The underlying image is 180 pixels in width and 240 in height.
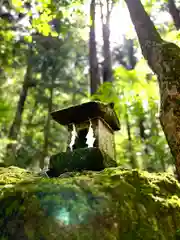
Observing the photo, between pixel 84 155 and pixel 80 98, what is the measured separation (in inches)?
558

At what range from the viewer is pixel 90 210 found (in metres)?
2.71

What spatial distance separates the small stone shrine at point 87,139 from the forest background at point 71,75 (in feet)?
6.93

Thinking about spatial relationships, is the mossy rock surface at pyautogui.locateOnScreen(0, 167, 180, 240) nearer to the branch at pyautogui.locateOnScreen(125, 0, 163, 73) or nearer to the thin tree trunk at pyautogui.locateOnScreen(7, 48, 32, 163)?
the branch at pyautogui.locateOnScreen(125, 0, 163, 73)

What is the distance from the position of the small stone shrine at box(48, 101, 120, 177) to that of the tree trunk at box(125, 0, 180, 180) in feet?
4.16

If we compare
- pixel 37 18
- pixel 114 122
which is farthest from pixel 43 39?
pixel 114 122

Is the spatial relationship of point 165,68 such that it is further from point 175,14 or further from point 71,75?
point 71,75

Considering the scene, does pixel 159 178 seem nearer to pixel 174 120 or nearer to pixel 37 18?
pixel 174 120

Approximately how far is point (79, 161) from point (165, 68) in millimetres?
1997

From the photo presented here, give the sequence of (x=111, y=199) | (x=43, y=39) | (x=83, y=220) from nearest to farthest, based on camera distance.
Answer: (x=83, y=220), (x=111, y=199), (x=43, y=39)

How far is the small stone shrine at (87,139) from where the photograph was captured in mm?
4156

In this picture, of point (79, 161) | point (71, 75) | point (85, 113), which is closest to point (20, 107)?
point (71, 75)

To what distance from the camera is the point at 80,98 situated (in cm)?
1814

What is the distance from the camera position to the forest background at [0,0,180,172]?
22.5 ft

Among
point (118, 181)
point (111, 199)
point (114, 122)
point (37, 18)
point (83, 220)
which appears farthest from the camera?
point (37, 18)
